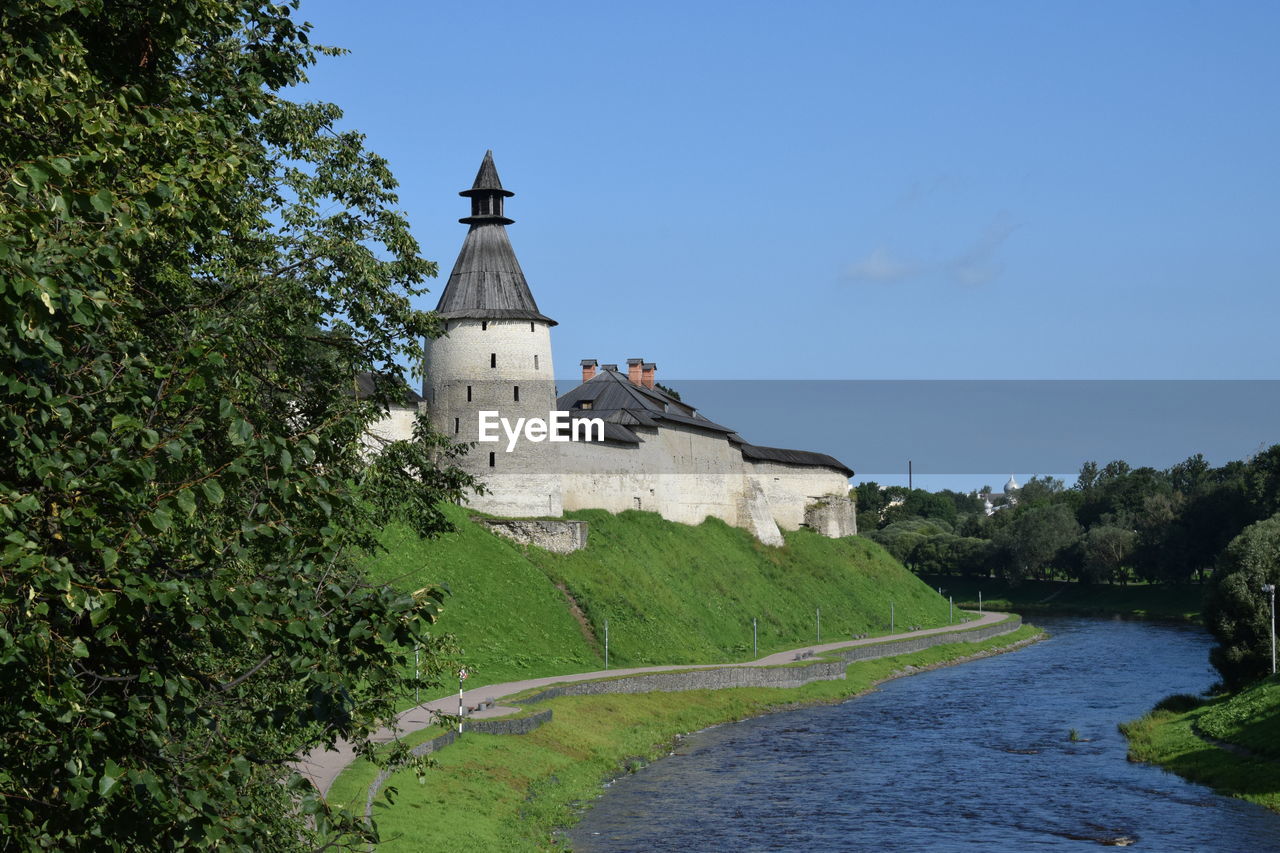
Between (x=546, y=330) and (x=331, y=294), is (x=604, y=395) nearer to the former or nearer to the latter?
(x=546, y=330)

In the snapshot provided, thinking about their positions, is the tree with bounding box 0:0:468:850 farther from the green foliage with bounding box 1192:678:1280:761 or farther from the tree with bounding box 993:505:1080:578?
the tree with bounding box 993:505:1080:578

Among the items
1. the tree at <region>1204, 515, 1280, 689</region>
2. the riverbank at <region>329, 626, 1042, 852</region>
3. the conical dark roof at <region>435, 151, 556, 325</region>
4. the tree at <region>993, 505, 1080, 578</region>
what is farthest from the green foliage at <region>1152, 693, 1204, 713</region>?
the tree at <region>993, 505, 1080, 578</region>

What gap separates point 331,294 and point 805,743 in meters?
27.6

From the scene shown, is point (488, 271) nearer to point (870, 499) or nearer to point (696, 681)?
point (696, 681)

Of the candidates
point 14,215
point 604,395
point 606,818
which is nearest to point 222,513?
point 14,215

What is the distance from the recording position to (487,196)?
55.7 meters

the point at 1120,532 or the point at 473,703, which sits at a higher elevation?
the point at 1120,532

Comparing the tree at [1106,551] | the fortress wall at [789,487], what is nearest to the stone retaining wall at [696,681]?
the fortress wall at [789,487]

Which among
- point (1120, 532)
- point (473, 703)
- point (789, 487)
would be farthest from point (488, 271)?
point (1120, 532)

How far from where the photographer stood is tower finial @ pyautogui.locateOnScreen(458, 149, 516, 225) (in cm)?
5531

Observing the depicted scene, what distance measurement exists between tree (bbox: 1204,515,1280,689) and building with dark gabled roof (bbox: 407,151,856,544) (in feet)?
86.2

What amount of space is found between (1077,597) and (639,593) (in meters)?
64.8

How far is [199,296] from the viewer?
1423cm

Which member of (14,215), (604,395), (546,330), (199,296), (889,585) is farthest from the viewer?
(889,585)
